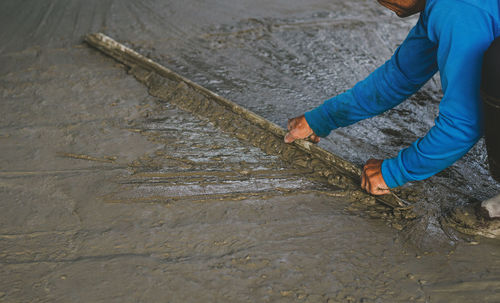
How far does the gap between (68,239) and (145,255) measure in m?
0.36

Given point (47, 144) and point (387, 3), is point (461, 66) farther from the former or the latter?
point (47, 144)

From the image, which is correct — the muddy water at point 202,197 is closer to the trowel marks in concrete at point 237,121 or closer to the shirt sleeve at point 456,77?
the trowel marks in concrete at point 237,121

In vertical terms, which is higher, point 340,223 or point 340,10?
point 340,10

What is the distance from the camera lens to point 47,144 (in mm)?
2523

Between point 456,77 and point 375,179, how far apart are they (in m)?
0.59

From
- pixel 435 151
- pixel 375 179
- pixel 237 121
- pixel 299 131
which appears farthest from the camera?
pixel 237 121

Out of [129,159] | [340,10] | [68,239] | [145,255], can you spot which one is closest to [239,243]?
[145,255]

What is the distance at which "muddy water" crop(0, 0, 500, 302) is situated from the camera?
1652 millimetres

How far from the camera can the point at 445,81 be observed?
167 centimetres

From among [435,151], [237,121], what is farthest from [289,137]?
[435,151]

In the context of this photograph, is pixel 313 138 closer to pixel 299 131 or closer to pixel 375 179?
pixel 299 131

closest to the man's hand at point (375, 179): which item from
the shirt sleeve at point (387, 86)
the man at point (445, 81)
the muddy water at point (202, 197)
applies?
the man at point (445, 81)

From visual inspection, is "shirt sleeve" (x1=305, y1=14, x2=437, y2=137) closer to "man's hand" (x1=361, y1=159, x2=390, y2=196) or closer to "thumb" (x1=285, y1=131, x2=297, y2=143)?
"thumb" (x1=285, y1=131, x2=297, y2=143)

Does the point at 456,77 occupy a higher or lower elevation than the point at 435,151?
higher
